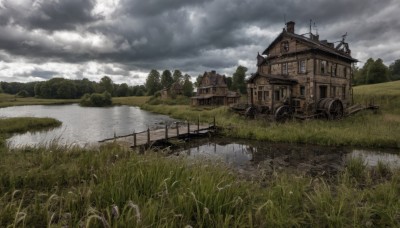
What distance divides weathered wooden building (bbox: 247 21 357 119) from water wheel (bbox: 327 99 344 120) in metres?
0.12

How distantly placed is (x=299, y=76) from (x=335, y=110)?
531cm

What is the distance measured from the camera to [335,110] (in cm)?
2541

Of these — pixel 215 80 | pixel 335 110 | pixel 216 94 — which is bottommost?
pixel 335 110

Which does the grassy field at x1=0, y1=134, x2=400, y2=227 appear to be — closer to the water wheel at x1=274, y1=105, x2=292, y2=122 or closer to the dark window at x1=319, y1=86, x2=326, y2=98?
the water wheel at x1=274, y1=105, x2=292, y2=122

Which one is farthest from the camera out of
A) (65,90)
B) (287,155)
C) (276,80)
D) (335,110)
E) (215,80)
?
(65,90)

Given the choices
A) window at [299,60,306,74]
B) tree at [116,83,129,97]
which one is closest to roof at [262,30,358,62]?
window at [299,60,306,74]

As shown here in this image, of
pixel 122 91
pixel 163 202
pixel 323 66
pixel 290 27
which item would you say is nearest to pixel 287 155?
pixel 163 202

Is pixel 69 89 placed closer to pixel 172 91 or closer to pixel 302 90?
pixel 172 91

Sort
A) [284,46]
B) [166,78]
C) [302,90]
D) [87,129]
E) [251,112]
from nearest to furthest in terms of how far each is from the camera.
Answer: [302,90] < [284,46] < [87,129] < [251,112] < [166,78]

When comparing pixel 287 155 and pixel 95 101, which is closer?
pixel 287 155

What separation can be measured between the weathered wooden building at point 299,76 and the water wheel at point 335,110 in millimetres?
116

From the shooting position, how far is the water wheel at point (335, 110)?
24641 millimetres

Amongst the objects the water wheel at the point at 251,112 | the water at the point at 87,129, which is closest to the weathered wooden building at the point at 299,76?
the water wheel at the point at 251,112

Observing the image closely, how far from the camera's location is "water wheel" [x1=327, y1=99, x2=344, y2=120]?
80.8 ft
